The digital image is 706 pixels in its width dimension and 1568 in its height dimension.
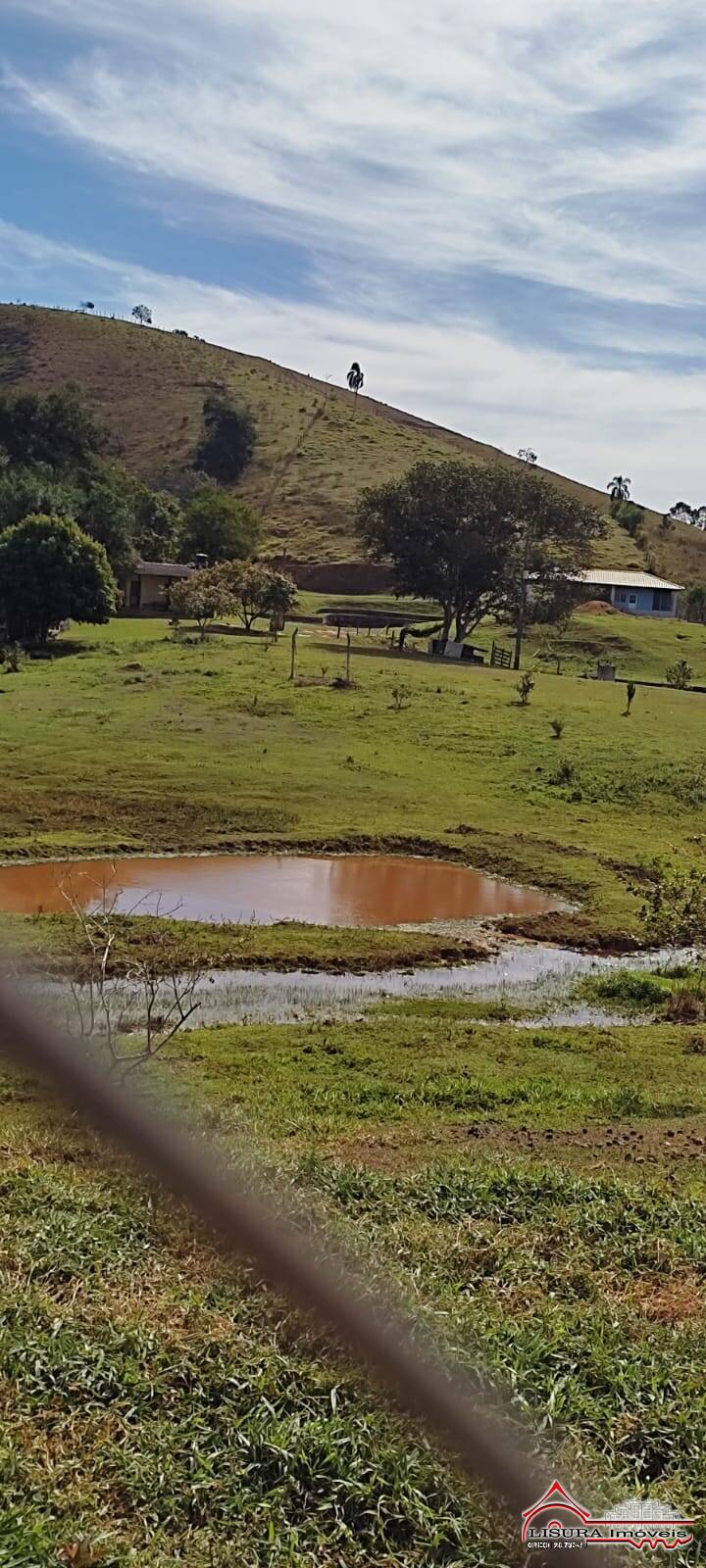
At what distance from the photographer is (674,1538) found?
4.32 m

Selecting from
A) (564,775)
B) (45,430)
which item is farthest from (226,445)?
(564,775)

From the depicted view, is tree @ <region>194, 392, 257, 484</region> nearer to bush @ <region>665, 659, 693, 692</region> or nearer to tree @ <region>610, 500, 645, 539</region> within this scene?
tree @ <region>610, 500, 645, 539</region>

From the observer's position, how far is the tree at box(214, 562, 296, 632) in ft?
159

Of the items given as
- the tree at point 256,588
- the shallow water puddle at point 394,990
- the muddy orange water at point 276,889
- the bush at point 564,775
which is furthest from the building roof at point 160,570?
→ the shallow water puddle at point 394,990

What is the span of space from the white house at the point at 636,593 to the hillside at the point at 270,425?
1001 cm

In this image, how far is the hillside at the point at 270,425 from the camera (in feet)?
288

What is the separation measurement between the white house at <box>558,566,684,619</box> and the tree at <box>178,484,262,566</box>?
18.3m

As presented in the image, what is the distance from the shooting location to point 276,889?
20188mm

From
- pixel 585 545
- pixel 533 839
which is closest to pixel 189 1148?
pixel 533 839

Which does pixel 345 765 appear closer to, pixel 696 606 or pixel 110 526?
pixel 110 526

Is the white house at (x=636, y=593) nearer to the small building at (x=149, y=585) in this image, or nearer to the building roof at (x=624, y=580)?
the building roof at (x=624, y=580)

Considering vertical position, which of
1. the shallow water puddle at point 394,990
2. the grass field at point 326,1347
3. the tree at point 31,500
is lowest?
the shallow water puddle at point 394,990

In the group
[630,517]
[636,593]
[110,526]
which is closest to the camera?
[110,526]

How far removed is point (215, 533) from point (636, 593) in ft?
73.9
